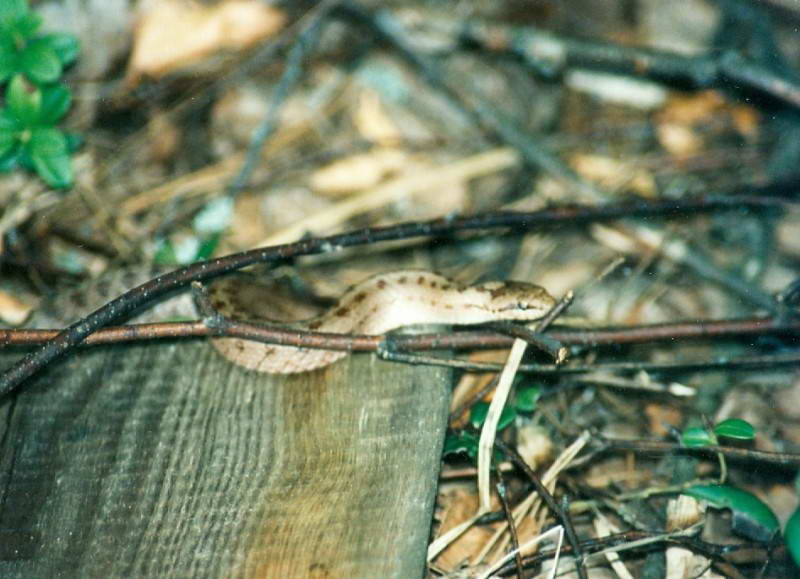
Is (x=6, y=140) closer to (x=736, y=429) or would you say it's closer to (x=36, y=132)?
(x=36, y=132)

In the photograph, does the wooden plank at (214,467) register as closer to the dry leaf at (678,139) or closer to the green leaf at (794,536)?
the green leaf at (794,536)

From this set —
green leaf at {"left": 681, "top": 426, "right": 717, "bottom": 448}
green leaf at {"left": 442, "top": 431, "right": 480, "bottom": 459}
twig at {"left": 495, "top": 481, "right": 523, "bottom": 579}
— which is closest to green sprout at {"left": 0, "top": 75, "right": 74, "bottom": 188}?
green leaf at {"left": 442, "top": 431, "right": 480, "bottom": 459}

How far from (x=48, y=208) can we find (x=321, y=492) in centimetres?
327

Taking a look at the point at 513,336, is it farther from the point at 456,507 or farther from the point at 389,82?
the point at 389,82

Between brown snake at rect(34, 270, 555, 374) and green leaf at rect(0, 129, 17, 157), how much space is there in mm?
941

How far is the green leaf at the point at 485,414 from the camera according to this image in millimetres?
3432

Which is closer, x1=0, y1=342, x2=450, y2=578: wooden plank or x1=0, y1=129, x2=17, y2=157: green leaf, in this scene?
x1=0, y1=342, x2=450, y2=578: wooden plank

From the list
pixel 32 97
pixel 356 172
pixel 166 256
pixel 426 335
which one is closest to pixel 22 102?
pixel 32 97

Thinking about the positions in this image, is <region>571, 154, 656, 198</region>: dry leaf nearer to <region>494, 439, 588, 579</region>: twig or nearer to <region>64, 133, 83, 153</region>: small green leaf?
<region>494, 439, 588, 579</region>: twig

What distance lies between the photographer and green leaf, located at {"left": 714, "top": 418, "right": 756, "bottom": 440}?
10.3 feet

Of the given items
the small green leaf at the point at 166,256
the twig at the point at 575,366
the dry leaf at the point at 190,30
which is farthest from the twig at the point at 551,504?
the dry leaf at the point at 190,30

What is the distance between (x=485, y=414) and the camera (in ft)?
11.3

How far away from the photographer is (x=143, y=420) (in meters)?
3.25

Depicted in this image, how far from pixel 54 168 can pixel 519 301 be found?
2979mm
